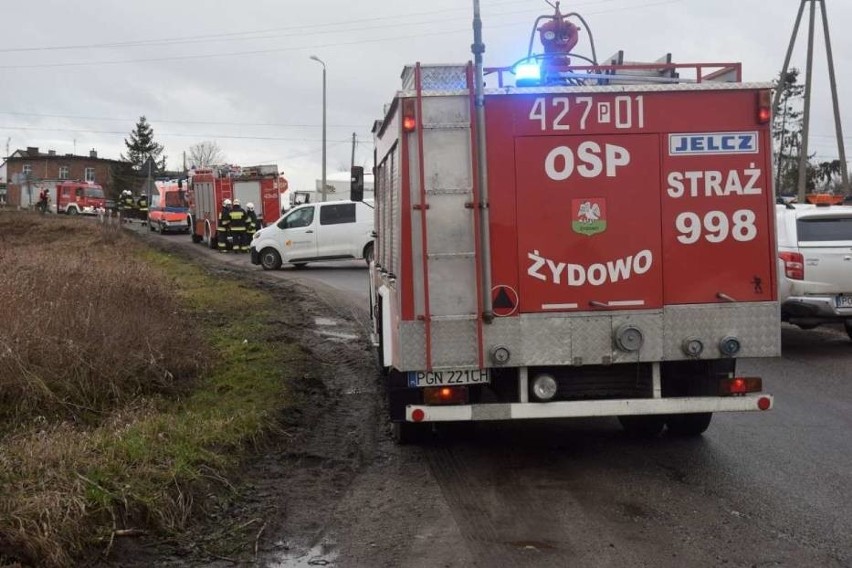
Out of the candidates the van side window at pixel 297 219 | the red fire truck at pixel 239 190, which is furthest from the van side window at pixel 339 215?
the red fire truck at pixel 239 190

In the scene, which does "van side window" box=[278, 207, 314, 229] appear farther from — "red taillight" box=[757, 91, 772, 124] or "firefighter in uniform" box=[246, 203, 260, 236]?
"red taillight" box=[757, 91, 772, 124]

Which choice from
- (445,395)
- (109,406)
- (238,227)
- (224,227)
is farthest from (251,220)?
(445,395)

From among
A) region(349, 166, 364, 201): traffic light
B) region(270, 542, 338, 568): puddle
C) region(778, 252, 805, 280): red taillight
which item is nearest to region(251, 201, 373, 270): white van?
region(349, 166, 364, 201): traffic light

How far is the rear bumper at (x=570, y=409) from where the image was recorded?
5.66m

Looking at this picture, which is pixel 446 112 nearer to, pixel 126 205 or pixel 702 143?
pixel 702 143

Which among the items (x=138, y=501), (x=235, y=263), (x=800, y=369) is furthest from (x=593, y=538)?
(x=235, y=263)

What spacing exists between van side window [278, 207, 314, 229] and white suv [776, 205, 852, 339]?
14.5 m

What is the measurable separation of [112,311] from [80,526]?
4313mm

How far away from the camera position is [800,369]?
10062 millimetres

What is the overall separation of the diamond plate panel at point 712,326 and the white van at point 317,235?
17356mm

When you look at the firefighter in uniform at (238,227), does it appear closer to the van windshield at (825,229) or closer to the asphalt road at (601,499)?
the van windshield at (825,229)

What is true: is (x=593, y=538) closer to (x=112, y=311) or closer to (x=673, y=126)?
(x=673, y=126)

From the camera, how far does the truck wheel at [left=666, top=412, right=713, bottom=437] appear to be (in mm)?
6742

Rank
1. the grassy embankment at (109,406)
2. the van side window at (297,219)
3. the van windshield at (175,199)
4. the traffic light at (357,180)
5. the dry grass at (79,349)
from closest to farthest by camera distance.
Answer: the grassy embankment at (109,406) → the dry grass at (79,349) → the traffic light at (357,180) → the van side window at (297,219) → the van windshield at (175,199)
